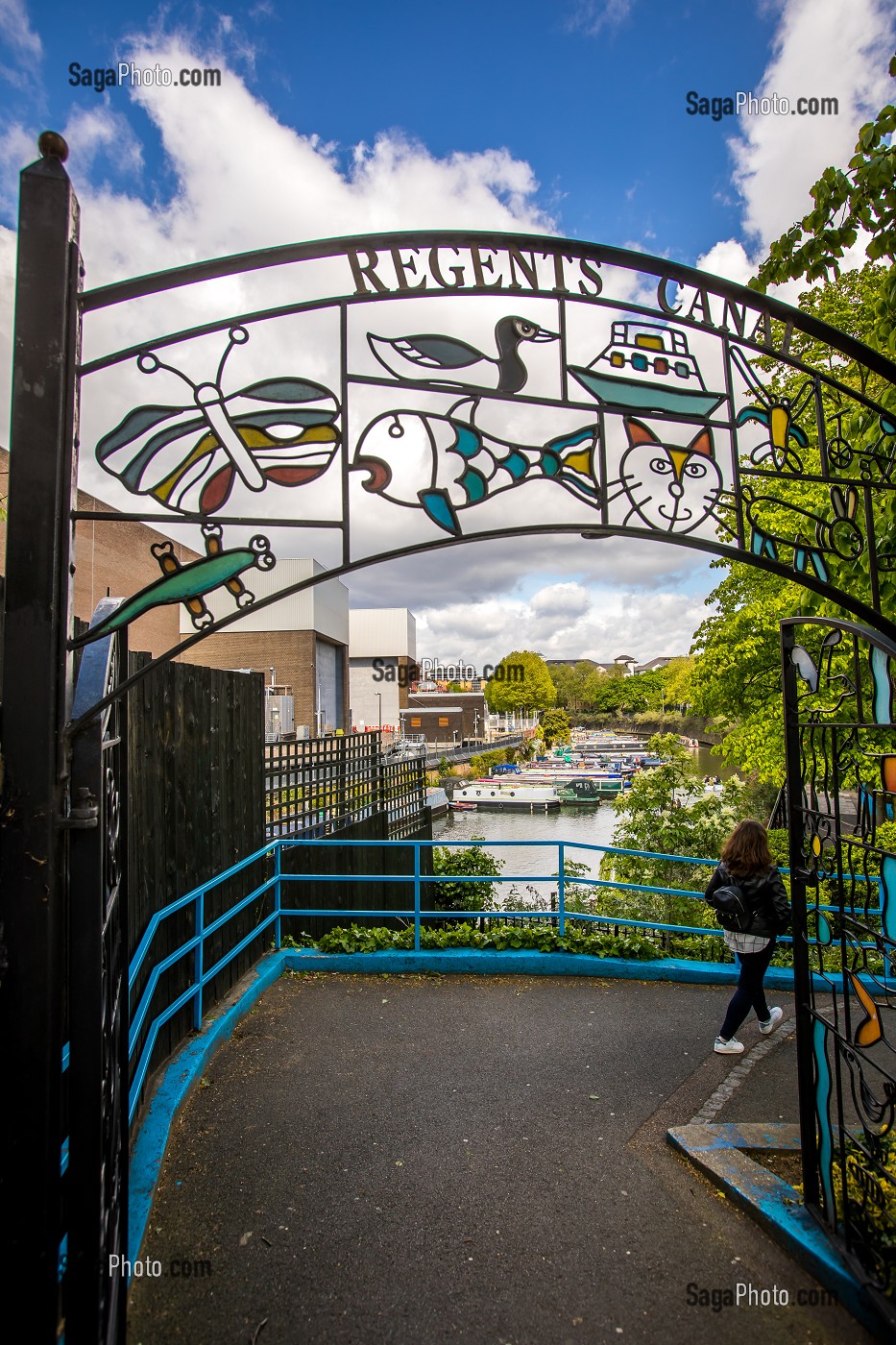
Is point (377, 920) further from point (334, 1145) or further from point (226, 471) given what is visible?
point (226, 471)

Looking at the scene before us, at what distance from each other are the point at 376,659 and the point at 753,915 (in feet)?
259

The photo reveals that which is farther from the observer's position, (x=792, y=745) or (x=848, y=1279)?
(x=792, y=745)

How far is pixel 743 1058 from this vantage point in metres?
4.91

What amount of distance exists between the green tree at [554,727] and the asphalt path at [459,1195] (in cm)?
9171

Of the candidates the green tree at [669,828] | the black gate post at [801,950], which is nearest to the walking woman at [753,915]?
the black gate post at [801,950]

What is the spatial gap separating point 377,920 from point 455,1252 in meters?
7.04

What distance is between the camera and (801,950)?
3.33m

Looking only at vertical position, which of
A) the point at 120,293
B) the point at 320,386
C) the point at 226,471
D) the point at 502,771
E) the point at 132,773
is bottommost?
the point at 502,771

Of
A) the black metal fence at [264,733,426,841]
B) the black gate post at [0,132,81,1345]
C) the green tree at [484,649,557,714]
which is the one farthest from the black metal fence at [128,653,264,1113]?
the green tree at [484,649,557,714]

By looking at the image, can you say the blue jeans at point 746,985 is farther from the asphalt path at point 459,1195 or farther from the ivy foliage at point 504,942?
the ivy foliage at point 504,942

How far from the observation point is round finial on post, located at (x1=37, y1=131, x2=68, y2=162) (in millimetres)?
2295

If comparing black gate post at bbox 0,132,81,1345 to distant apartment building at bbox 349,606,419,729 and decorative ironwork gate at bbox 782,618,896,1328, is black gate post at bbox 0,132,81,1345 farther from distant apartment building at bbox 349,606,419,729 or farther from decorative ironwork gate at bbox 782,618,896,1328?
distant apartment building at bbox 349,606,419,729

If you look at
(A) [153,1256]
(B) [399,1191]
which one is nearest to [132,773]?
(A) [153,1256]

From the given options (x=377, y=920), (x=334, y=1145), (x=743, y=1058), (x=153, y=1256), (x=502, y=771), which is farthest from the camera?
(x=502, y=771)
